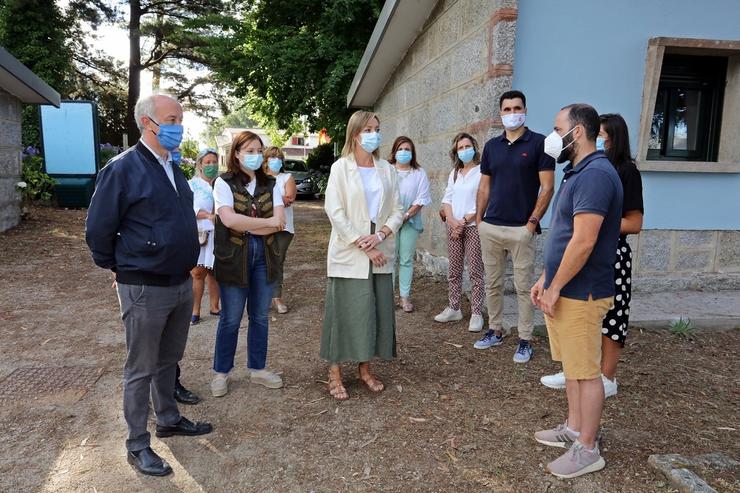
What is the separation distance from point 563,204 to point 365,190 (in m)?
1.45

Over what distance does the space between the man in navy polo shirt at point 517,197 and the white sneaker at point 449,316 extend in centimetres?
103

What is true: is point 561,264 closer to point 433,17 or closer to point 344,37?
point 433,17

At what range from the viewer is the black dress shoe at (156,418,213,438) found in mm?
3346

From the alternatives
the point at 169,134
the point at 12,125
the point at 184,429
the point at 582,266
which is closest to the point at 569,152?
the point at 582,266

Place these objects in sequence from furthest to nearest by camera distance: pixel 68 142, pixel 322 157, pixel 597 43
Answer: pixel 322 157
pixel 68 142
pixel 597 43

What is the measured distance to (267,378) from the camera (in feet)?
13.4

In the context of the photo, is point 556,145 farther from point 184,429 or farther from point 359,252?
point 184,429

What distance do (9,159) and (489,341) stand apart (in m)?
10.8

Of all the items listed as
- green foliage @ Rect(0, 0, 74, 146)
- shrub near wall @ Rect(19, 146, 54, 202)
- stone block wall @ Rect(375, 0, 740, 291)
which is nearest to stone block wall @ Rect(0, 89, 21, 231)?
shrub near wall @ Rect(19, 146, 54, 202)

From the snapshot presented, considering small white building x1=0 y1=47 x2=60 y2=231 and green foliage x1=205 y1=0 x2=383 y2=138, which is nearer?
small white building x1=0 y1=47 x2=60 y2=231

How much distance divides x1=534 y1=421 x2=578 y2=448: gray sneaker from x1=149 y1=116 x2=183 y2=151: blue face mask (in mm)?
2741

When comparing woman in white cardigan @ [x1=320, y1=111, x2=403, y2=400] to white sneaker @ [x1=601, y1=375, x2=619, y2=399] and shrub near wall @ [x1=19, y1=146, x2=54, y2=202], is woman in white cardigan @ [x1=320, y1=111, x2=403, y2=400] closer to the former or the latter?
white sneaker @ [x1=601, y1=375, x2=619, y2=399]

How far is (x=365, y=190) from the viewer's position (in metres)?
3.86

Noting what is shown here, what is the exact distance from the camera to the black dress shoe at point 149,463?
9.65 feet
